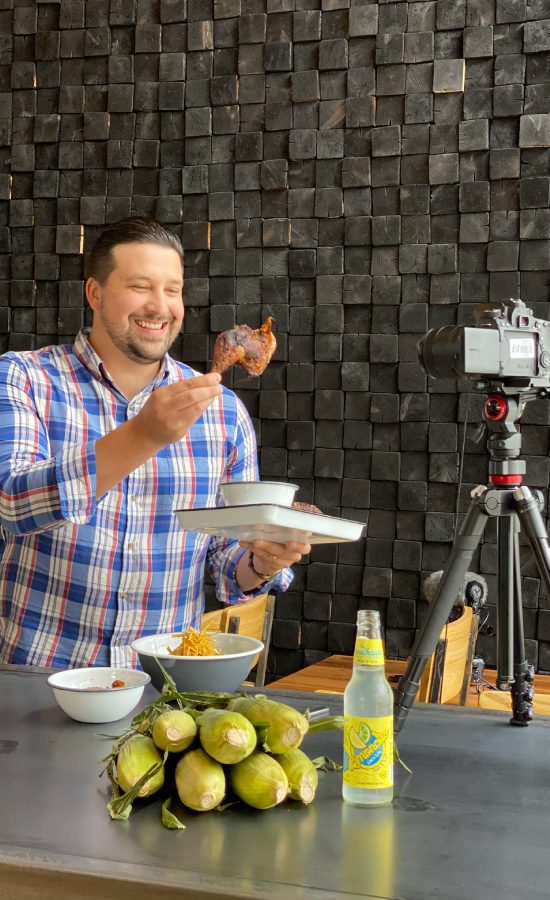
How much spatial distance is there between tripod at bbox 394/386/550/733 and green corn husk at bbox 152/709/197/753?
17.4 inches

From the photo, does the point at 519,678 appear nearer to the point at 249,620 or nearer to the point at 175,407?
the point at 175,407

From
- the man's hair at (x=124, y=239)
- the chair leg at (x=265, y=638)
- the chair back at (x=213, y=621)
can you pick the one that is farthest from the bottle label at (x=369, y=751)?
the man's hair at (x=124, y=239)

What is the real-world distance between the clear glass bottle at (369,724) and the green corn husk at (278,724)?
6cm

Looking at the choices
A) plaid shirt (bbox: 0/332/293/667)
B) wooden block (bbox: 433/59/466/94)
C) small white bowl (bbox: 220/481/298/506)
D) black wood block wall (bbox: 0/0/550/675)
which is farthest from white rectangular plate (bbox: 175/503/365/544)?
wooden block (bbox: 433/59/466/94)

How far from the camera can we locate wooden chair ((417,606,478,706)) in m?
1.72

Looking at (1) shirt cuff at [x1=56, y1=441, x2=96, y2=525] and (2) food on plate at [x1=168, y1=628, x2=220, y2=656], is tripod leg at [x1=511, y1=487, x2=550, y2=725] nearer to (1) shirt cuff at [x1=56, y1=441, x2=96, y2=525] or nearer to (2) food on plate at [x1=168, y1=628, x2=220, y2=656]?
(2) food on plate at [x1=168, y1=628, x2=220, y2=656]

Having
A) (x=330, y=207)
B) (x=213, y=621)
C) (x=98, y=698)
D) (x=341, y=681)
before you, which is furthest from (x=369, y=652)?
(x=330, y=207)

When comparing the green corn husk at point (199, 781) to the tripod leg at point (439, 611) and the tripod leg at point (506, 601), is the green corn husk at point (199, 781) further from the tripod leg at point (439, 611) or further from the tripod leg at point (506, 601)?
the tripod leg at point (506, 601)

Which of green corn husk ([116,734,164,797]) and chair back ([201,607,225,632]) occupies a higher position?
chair back ([201,607,225,632])

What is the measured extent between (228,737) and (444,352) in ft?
2.17

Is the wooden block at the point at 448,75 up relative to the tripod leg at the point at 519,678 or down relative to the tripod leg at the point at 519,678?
up

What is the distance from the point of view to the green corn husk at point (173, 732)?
0.99m

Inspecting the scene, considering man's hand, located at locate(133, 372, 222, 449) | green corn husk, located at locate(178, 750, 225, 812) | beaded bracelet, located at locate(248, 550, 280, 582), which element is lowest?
green corn husk, located at locate(178, 750, 225, 812)

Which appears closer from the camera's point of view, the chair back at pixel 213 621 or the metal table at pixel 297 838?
the metal table at pixel 297 838
